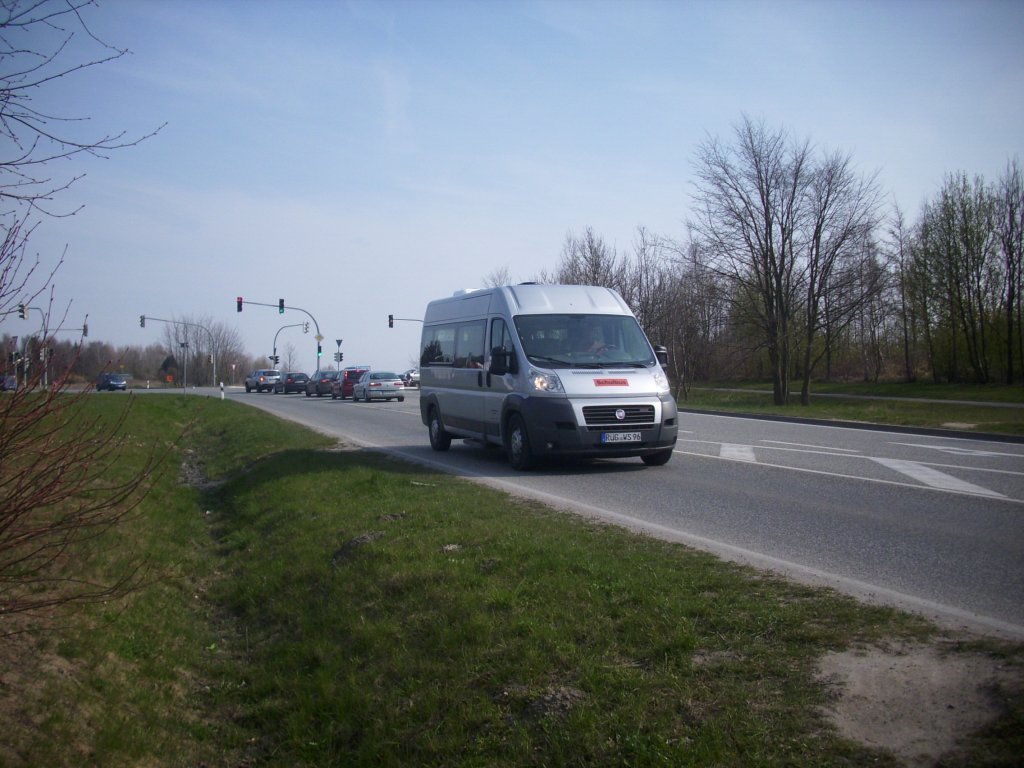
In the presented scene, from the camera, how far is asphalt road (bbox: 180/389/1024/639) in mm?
5910

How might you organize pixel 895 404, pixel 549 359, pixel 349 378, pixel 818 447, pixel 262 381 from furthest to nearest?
pixel 262 381
pixel 349 378
pixel 895 404
pixel 818 447
pixel 549 359

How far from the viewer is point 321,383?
55781 millimetres

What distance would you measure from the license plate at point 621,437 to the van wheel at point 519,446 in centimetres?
119

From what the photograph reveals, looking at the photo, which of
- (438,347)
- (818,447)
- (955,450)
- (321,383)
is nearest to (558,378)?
(438,347)

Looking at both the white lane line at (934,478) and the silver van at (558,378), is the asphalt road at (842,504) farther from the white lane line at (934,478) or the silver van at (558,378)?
the silver van at (558,378)

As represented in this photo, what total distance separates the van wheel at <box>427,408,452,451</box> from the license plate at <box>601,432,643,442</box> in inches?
190

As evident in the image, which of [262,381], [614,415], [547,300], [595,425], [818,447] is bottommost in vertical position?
[818,447]

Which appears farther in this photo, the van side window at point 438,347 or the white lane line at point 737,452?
the van side window at point 438,347

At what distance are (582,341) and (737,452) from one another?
362 cm

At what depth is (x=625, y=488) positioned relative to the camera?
431 inches

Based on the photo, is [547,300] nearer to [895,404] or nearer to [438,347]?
[438,347]

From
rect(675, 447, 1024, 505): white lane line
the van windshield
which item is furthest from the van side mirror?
rect(675, 447, 1024, 505): white lane line

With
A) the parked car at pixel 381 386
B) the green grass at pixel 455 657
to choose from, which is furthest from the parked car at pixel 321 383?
the green grass at pixel 455 657

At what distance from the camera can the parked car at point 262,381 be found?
6844cm
